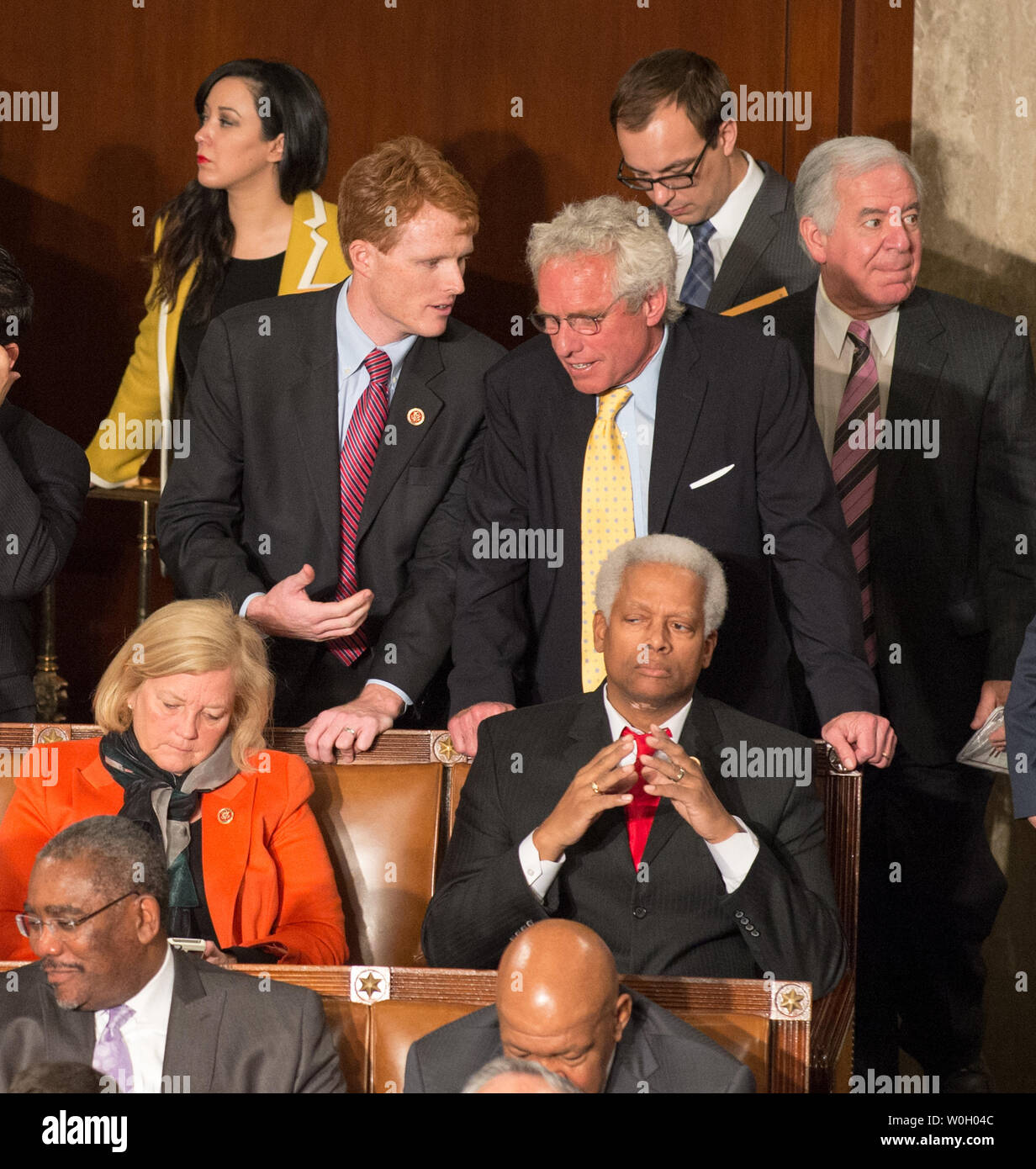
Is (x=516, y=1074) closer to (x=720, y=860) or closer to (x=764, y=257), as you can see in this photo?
(x=720, y=860)

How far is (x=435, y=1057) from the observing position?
6.84 feet

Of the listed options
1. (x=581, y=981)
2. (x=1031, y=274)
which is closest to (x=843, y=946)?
(x=581, y=981)

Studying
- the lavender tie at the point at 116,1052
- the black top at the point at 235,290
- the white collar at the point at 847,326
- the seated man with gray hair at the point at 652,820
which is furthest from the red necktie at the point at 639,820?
the black top at the point at 235,290

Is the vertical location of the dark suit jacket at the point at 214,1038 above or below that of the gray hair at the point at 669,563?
below

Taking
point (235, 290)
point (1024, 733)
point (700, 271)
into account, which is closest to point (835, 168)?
point (700, 271)

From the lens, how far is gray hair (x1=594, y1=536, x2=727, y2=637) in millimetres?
2654

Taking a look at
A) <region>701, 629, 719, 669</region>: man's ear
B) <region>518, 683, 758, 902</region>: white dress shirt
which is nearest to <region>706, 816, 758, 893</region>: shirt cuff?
<region>518, 683, 758, 902</region>: white dress shirt

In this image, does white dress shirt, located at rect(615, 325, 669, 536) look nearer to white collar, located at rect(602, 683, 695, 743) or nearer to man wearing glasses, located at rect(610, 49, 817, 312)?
white collar, located at rect(602, 683, 695, 743)

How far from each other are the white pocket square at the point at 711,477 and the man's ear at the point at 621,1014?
115 cm

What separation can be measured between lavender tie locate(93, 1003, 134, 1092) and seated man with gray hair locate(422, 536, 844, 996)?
1.77ft

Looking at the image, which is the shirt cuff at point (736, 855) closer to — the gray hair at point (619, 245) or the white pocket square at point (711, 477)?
the white pocket square at point (711, 477)

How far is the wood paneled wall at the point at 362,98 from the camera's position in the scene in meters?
4.35

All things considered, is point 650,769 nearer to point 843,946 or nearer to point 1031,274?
point 843,946
